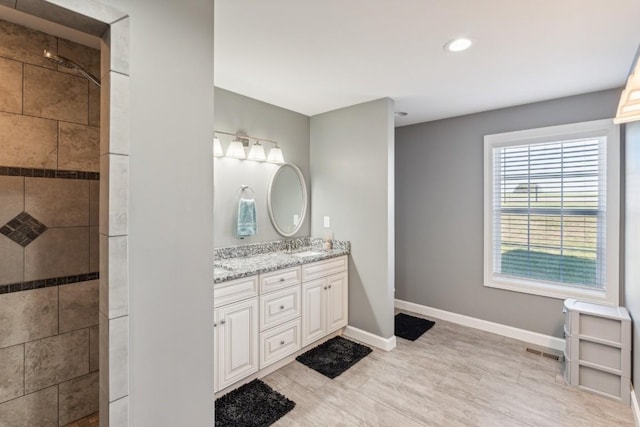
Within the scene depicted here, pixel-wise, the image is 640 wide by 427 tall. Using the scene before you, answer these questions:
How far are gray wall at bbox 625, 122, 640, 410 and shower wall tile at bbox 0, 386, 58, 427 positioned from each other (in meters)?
3.81

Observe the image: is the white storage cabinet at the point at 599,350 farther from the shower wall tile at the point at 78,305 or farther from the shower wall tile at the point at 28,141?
the shower wall tile at the point at 28,141

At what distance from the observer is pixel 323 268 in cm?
300

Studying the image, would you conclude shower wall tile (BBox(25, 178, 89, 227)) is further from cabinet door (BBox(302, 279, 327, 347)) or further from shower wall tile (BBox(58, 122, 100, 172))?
cabinet door (BBox(302, 279, 327, 347))

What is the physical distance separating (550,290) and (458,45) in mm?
2558

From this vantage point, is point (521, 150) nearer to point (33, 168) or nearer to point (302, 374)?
point (302, 374)

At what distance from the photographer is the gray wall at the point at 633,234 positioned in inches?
82.0

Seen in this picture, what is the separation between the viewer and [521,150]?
322 cm

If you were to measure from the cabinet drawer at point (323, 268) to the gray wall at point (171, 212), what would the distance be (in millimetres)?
1441

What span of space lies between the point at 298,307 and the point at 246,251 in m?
0.74

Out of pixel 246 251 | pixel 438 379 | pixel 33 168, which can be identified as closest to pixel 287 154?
pixel 246 251

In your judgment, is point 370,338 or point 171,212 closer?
point 171,212

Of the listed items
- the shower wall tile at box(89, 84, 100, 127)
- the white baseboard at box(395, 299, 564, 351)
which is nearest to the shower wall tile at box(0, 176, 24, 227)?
the shower wall tile at box(89, 84, 100, 127)

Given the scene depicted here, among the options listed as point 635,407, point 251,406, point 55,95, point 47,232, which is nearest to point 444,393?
point 635,407

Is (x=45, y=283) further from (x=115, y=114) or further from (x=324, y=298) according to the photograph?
(x=324, y=298)
